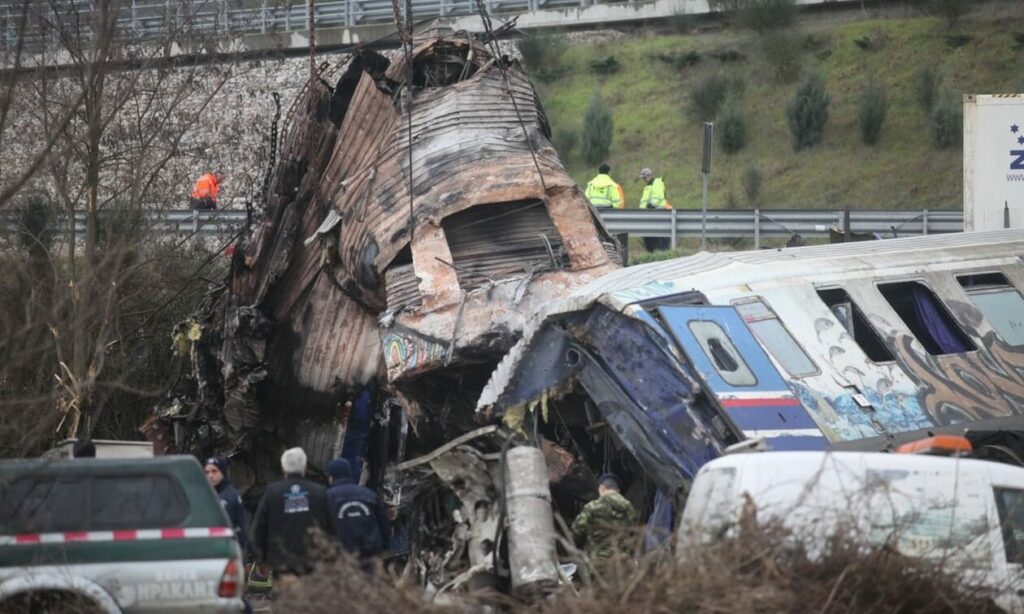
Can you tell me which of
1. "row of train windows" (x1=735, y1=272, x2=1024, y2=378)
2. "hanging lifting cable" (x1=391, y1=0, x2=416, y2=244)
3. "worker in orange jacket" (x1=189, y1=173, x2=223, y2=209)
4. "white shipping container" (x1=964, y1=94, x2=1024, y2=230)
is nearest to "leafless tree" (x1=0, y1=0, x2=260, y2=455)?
"worker in orange jacket" (x1=189, y1=173, x2=223, y2=209)

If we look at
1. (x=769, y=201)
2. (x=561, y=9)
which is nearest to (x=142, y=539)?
(x=769, y=201)

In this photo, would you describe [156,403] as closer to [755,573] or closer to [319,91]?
[319,91]

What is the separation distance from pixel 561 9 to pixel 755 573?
3736 centimetres

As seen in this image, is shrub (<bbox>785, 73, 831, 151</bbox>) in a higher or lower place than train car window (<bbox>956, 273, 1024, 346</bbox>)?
higher

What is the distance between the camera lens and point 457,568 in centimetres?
1271

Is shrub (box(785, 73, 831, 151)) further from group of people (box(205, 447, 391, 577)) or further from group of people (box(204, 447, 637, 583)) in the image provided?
group of people (box(205, 447, 391, 577))

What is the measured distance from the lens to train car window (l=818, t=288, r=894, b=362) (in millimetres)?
13594

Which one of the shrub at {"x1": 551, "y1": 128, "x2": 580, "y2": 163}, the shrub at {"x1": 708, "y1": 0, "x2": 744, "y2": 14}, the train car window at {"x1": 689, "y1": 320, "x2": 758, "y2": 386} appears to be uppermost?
the shrub at {"x1": 708, "y1": 0, "x2": 744, "y2": 14}

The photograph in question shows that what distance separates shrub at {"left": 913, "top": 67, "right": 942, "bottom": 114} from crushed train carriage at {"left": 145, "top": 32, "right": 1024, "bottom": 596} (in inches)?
941

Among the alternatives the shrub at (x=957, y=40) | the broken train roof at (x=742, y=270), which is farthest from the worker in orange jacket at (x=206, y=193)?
the shrub at (x=957, y=40)

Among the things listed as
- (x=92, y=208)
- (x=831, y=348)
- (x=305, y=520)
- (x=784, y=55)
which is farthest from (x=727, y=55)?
(x=305, y=520)

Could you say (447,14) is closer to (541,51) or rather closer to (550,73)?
(541,51)

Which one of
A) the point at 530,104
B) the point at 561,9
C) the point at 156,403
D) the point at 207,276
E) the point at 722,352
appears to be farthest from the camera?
the point at 561,9

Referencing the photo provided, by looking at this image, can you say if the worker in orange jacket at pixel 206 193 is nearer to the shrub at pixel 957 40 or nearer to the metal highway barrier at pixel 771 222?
the metal highway barrier at pixel 771 222
